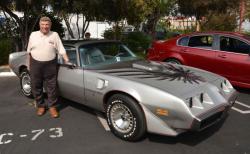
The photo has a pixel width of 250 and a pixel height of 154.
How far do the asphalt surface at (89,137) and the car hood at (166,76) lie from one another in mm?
792

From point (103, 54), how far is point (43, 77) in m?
1.12

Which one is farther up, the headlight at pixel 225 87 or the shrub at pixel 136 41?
the shrub at pixel 136 41

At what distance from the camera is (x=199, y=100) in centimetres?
446

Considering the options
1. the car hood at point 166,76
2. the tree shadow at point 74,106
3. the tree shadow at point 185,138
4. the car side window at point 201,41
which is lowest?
the tree shadow at point 185,138

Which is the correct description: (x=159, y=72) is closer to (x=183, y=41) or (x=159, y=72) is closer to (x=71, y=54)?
(x=71, y=54)

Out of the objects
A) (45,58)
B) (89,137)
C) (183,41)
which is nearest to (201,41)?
(183,41)

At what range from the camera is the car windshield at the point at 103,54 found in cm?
563

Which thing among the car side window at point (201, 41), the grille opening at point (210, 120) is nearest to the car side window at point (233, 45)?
the car side window at point (201, 41)

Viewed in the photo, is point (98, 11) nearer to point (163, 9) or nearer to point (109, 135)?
point (163, 9)

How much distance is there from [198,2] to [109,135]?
1397 cm

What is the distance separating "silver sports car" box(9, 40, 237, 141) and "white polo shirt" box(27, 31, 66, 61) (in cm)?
33

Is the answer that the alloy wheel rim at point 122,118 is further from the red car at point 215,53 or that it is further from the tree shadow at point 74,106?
the red car at point 215,53

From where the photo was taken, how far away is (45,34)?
5.59m

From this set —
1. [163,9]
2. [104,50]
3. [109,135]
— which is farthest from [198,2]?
[109,135]
